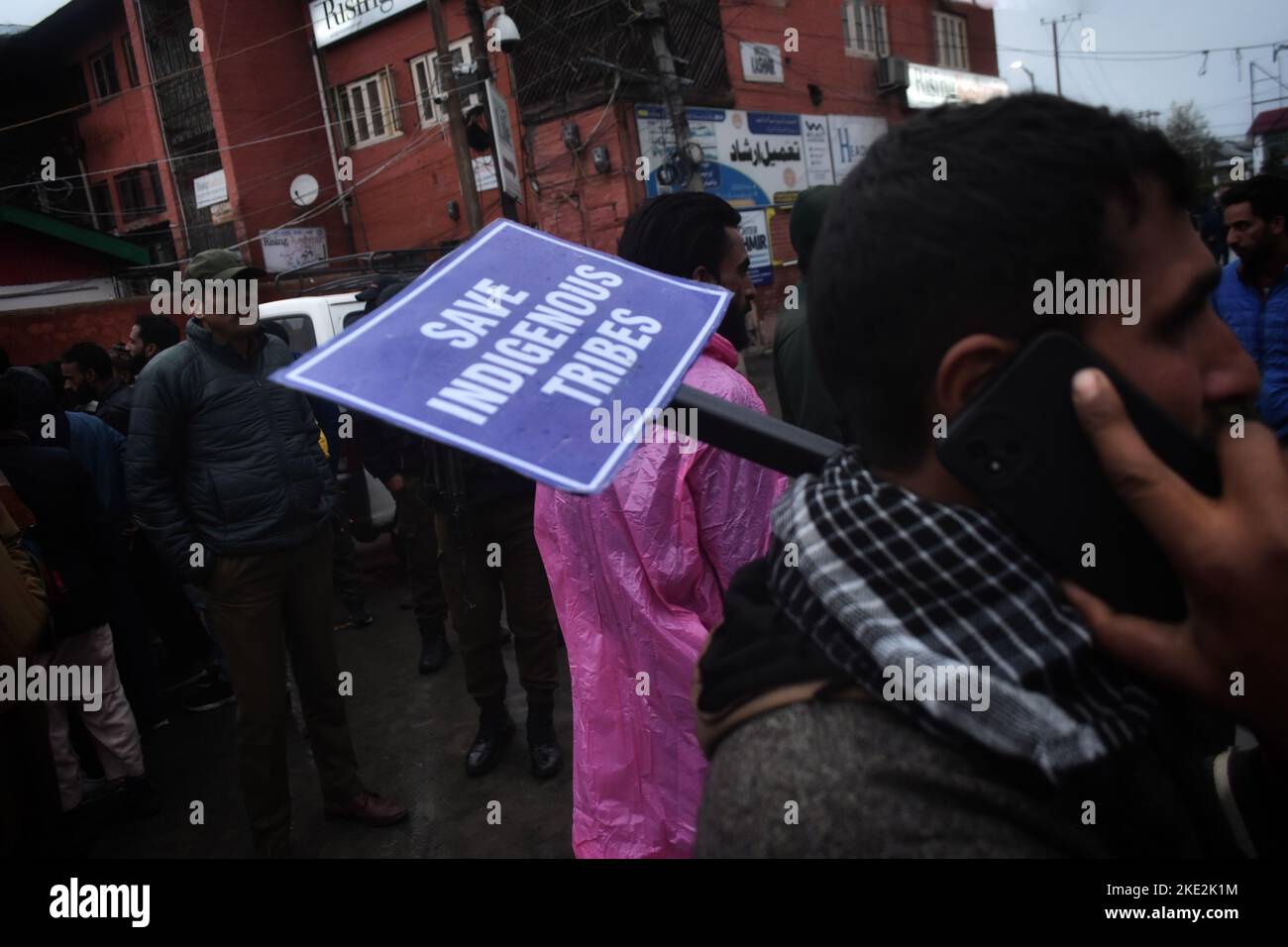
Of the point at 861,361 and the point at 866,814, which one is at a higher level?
the point at 861,361

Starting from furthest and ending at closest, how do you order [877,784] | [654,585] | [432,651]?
[432,651], [654,585], [877,784]

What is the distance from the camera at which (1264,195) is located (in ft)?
12.0

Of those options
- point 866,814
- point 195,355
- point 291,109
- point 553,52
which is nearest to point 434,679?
point 195,355

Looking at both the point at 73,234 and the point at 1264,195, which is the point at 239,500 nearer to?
the point at 1264,195

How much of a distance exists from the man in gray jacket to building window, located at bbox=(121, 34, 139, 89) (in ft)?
74.2

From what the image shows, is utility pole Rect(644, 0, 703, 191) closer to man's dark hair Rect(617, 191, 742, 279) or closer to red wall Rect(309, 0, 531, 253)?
red wall Rect(309, 0, 531, 253)

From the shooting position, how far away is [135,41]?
785 inches

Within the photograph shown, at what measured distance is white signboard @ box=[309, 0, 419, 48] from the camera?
694 inches

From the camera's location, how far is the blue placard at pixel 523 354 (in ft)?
2.50

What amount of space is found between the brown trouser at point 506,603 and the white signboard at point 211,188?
1862cm

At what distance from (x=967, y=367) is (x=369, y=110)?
20.9 meters

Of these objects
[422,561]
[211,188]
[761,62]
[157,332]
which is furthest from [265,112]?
[422,561]
